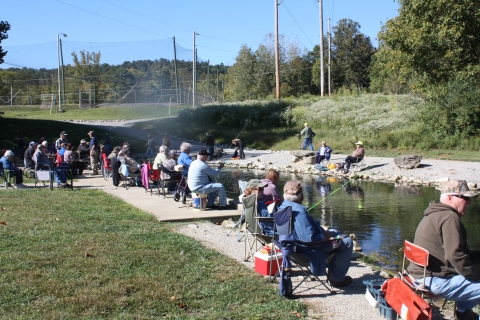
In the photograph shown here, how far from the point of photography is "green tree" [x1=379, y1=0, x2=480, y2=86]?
78.0 ft

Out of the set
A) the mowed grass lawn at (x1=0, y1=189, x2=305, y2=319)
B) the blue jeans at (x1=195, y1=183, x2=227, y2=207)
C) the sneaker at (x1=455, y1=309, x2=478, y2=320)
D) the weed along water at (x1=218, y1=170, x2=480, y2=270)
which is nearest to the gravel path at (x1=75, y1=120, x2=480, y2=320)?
the mowed grass lawn at (x1=0, y1=189, x2=305, y2=319)

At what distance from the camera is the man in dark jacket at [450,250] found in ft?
15.6

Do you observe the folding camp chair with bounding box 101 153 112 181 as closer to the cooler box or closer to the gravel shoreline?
the gravel shoreline

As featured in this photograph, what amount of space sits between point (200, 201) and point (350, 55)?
166ft

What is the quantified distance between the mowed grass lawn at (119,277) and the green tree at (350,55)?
51820 millimetres

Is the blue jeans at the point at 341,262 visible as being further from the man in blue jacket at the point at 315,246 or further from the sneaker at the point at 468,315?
the sneaker at the point at 468,315

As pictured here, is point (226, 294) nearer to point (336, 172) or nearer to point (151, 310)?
point (151, 310)

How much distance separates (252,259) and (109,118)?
4736 cm

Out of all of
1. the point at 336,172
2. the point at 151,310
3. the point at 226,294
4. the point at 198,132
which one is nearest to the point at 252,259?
the point at 226,294

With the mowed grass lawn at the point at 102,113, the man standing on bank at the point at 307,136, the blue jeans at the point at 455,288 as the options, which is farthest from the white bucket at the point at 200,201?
the mowed grass lawn at the point at 102,113

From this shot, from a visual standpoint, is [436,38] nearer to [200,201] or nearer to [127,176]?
[127,176]

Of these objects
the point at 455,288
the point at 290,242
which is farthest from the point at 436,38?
the point at 455,288

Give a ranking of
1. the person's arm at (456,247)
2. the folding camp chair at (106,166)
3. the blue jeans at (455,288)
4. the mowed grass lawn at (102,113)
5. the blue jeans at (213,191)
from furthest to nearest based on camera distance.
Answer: the mowed grass lawn at (102,113), the folding camp chair at (106,166), the blue jeans at (213,191), the blue jeans at (455,288), the person's arm at (456,247)

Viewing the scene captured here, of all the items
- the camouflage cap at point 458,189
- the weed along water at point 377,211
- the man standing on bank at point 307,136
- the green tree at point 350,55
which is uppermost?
the green tree at point 350,55
